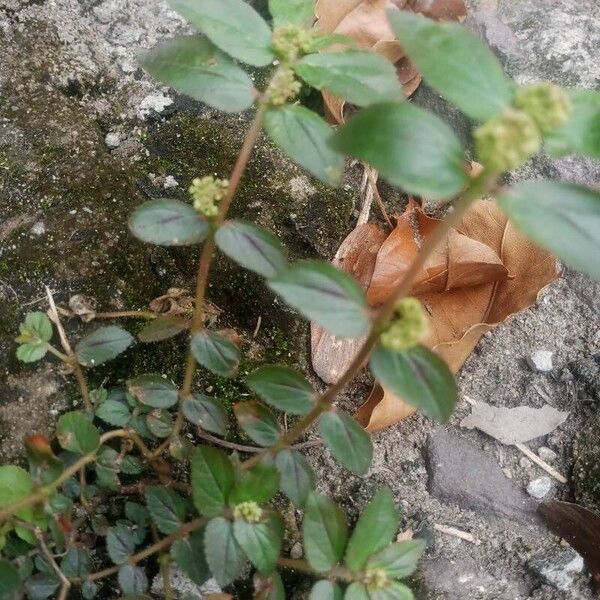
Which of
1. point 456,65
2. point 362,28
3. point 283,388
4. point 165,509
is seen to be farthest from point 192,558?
point 362,28

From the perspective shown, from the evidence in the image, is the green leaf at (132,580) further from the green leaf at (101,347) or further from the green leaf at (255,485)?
the green leaf at (101,347)

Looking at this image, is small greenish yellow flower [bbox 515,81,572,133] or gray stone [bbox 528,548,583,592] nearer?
small greenish yellow flower [bbox 515,81,572,133]

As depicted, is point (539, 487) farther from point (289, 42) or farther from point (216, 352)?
point (289, 42)

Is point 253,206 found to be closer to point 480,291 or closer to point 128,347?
point 128,347

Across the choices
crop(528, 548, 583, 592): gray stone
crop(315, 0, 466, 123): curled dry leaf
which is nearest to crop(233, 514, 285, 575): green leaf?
crop(528, 548, 583, 592): gray stone

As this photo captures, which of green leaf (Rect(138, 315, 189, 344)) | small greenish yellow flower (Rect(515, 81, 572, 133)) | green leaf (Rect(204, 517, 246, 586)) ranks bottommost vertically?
green leaf (Rect(204, 517, 246, 586))

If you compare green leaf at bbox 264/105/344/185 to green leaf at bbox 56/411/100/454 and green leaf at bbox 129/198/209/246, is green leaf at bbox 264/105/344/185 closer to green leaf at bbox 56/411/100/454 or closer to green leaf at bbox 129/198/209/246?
green leaf at bbox 129/198/209/246

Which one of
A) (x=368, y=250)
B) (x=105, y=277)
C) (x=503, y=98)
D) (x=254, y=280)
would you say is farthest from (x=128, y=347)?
(x=503, y=98)
